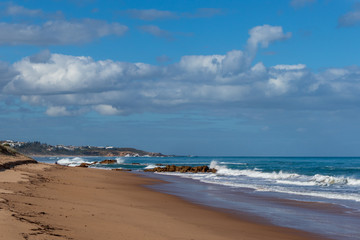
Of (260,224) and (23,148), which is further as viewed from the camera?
(23,148)

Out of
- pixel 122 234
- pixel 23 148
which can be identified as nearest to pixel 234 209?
pixel 122 234

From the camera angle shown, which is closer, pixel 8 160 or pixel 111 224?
pixel 111 224

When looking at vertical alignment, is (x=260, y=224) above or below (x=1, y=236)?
below

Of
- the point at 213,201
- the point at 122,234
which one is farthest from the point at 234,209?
the point at 122,234

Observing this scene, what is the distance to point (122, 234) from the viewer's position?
8227mm

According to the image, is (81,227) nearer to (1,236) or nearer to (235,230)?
(1,236)

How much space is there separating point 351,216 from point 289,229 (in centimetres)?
396

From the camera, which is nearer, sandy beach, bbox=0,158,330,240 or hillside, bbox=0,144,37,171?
sandy beach, bbox=0,158,330,240

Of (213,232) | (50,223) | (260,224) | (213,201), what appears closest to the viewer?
(50,223)

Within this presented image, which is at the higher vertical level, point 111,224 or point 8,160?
point 8,160

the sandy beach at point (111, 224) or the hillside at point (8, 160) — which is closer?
the sandy beach at point (111, 224)

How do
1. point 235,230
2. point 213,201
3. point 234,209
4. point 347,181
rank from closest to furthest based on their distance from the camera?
point 235,230
point 234,209
point 213,201
point 347,181

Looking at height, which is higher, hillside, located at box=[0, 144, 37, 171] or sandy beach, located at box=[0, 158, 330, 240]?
hillside, located at box=[0, 144, 37, 171]

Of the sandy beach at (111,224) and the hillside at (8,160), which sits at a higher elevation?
the hillside at (8,160)
